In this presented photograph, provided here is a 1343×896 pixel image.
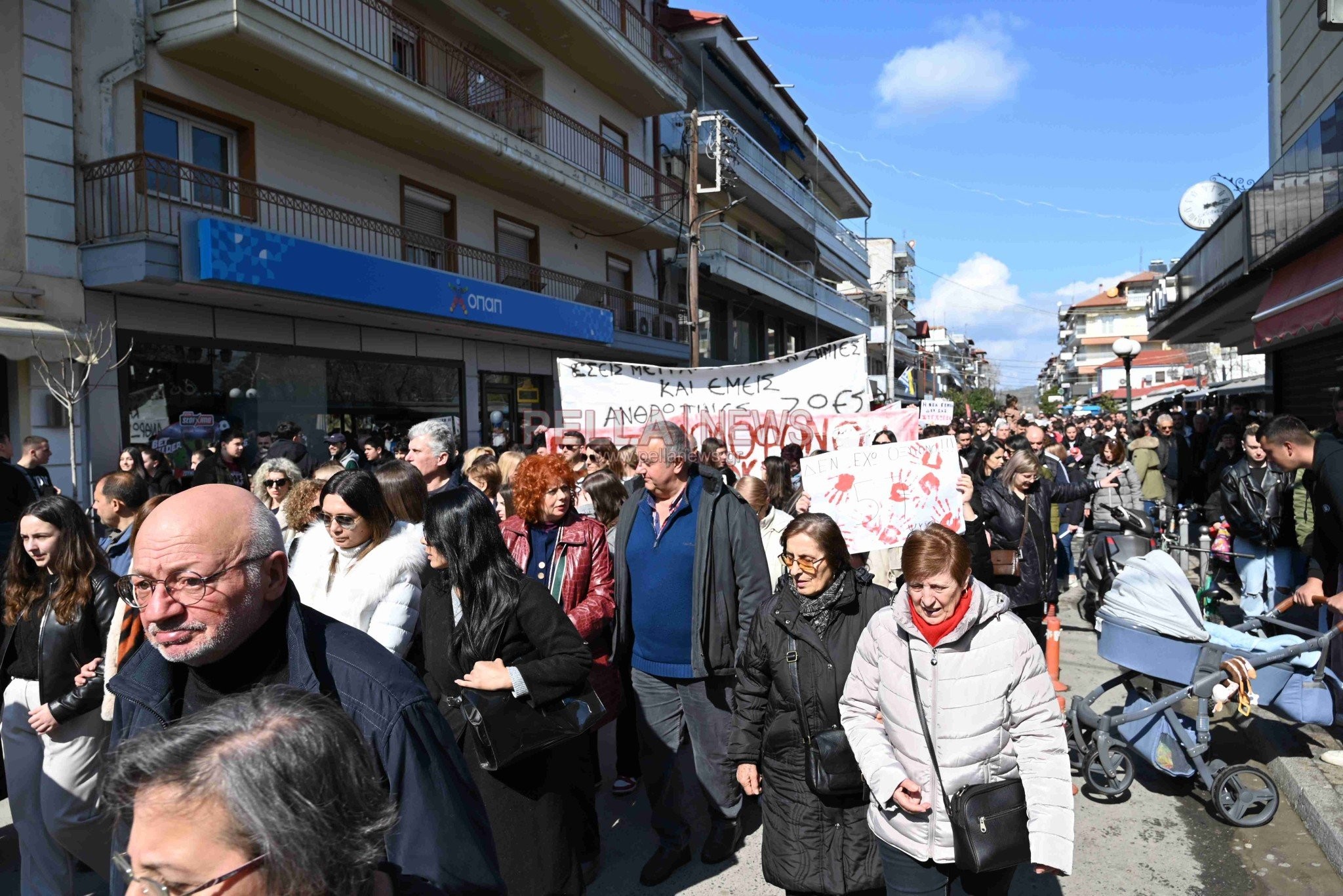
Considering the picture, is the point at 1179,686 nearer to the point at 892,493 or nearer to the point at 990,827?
the point at 892,493

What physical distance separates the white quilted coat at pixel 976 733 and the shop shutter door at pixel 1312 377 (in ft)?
33.5

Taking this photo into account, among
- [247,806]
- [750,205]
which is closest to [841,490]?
[247,806]

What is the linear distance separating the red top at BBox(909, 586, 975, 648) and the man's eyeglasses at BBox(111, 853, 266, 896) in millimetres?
2137

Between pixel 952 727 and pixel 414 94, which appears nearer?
pixel 952 727

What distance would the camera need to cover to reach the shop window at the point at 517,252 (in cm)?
1678

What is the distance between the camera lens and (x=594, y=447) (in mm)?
9469

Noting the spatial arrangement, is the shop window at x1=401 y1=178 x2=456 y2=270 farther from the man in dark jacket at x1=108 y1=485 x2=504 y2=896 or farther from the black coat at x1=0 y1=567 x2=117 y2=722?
the man in dark jacket at x1=108 y1=485 x2=504 y2=896

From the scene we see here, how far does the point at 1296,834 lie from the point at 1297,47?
13299 millimetres

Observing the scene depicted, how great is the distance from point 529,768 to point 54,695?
197 cm

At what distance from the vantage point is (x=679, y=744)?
13.7 ft

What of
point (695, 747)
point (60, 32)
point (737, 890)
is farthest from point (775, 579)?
point (60, 32)

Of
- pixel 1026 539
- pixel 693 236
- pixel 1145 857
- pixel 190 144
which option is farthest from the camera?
pixel 693 236

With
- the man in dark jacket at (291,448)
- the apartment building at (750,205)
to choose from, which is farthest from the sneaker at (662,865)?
the apartment building at (750,205)

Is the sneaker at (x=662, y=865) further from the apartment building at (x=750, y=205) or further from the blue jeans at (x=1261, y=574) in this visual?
the apartment building at (x=750, y=205)
